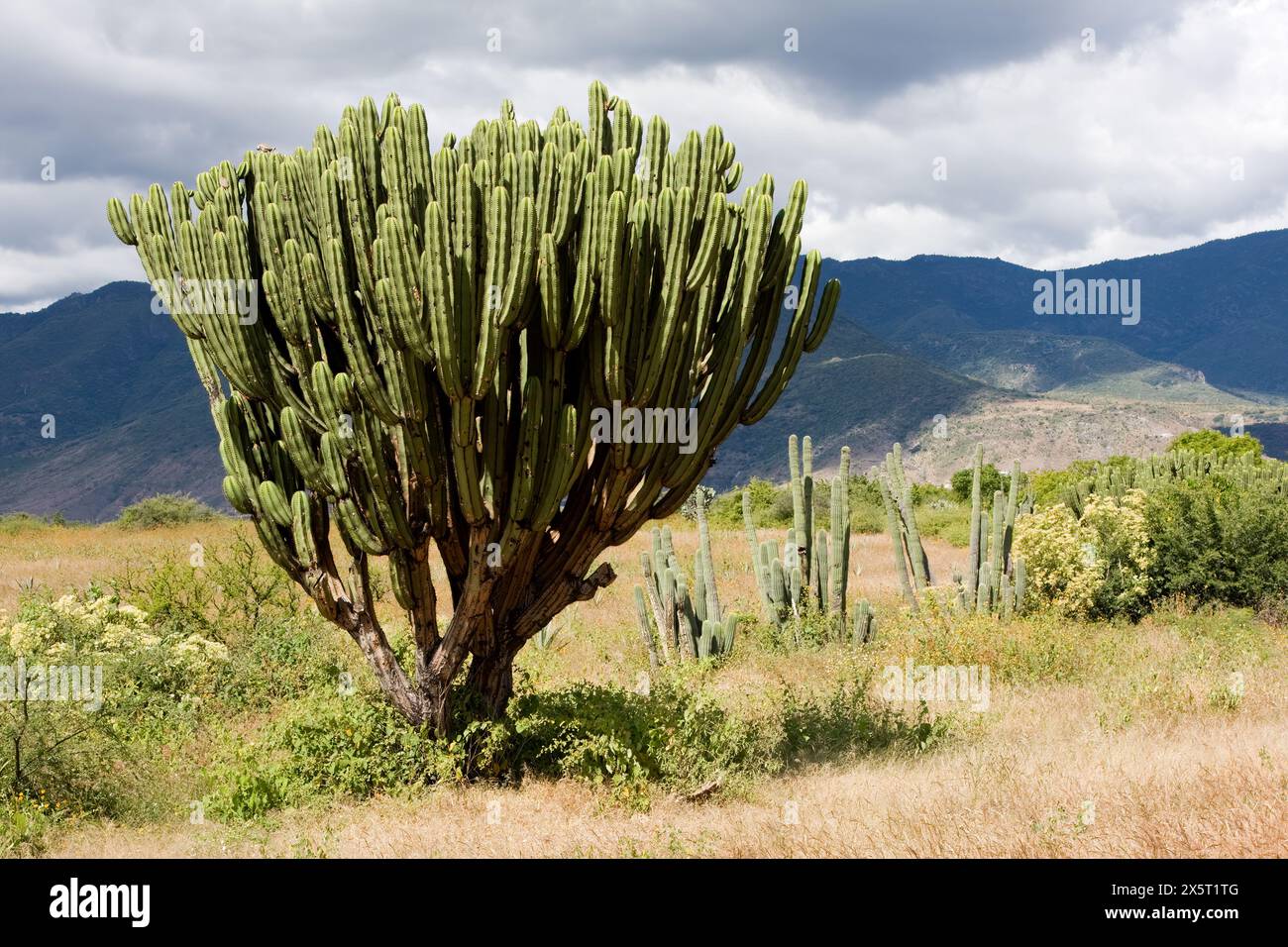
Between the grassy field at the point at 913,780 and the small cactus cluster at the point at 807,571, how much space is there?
383 mm

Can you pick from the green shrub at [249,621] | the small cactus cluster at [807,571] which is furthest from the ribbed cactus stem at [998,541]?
the green shrub at [249,621]

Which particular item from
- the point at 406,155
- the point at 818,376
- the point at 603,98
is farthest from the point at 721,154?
the point at 818,376

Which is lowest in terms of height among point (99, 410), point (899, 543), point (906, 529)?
point (899, 543)

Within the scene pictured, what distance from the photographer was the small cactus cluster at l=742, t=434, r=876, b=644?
11.7 metres

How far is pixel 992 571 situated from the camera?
1226 cm

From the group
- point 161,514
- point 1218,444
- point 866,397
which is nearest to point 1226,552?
point 161,514

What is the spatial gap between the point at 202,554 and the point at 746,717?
27.1 feet

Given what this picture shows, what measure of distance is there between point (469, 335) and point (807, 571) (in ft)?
24.5

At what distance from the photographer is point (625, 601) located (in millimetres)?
15008

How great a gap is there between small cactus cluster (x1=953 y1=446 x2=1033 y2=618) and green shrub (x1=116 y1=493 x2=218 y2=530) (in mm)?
18720

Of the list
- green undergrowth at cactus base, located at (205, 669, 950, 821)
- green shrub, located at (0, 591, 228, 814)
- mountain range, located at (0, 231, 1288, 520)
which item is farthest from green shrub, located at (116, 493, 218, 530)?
mountain range, located at (0, 231, 1288, 520)

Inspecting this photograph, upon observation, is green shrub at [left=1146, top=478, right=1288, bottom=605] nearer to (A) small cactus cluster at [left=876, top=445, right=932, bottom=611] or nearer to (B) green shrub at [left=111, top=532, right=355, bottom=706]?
(A) small cactus cluster at [left=876, top=445, right=932, bottom=611]

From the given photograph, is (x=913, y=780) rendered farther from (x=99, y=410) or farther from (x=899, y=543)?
(x=99, y=410)

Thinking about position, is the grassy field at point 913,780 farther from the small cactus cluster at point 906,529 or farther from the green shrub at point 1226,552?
the green shrub at point 1226,552
